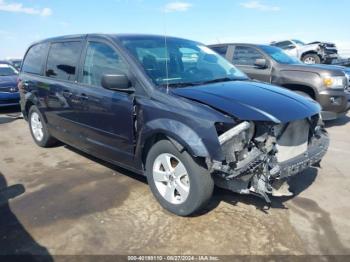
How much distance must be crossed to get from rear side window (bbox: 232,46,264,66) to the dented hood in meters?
4.08

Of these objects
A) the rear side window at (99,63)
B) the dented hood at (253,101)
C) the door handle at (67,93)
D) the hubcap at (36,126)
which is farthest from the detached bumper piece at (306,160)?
the hubcap at (36,126)

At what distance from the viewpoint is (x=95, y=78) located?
4418 mm

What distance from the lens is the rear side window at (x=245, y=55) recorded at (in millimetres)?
7937

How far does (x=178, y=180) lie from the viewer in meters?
3.55

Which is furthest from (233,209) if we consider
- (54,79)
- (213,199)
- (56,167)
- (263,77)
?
(263,77)

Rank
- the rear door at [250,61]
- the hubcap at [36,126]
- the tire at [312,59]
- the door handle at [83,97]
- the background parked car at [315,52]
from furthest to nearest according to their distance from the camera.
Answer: the tire at [312,59]
the background parked car at [315,52]
the rear door at [250,61]
the hubcap at [36,126]
the door handle at [83,97]

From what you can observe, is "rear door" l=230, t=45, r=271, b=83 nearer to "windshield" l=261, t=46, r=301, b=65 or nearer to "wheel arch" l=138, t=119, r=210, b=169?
"windshield" l=261, t=46, r=301, b=65

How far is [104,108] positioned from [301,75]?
462 centimetres

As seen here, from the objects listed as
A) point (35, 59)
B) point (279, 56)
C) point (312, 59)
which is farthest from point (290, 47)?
point (35, 59)

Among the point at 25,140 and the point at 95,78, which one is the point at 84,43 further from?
the point at 25,140

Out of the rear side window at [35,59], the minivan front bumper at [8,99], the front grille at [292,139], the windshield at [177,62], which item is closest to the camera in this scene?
the front grille at [292,139]

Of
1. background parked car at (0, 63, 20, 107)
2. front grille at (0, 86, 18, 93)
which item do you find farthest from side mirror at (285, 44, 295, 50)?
front grille at (0, 86, 18, 93)

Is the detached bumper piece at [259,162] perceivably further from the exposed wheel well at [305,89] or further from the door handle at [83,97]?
the exposed wheel well at [305,89]

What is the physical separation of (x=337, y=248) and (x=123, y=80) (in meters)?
2.56
